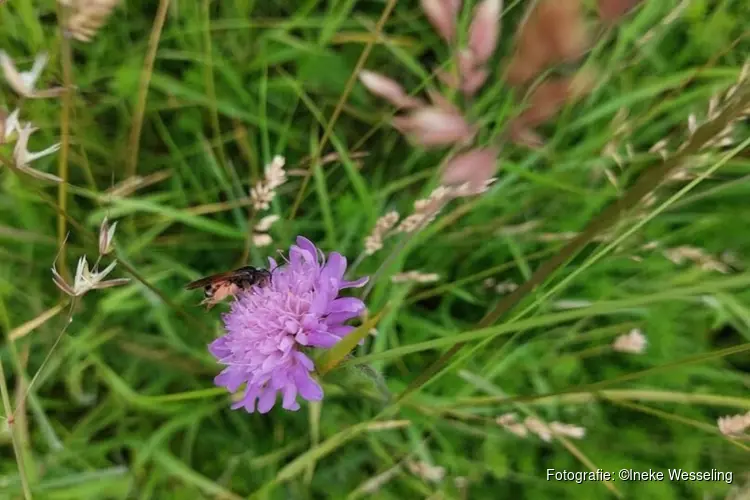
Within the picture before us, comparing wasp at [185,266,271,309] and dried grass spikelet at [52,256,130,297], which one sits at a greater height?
dried grass spikelet at [52,256,130,297]

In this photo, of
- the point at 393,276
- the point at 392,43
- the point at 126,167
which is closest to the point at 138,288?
the point at 126,167

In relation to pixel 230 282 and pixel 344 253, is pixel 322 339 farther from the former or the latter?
pixel 344 253

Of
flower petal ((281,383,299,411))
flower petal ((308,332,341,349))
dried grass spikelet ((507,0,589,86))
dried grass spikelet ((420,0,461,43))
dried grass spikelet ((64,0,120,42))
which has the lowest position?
flower petal ((281,383,299,411))

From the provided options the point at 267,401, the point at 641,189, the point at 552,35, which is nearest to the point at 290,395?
the point at 267,401

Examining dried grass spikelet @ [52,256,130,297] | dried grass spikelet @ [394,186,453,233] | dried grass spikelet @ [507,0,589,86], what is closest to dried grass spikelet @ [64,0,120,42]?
dried grass spikelet @ [52,256,130,297]

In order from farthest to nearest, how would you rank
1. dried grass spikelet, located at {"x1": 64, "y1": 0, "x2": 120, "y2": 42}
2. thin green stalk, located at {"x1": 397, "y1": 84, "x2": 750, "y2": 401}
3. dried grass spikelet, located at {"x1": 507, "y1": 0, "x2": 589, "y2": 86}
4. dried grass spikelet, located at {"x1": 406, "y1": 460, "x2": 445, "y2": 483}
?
dried grass spikelet, located at {"x1": 406, "y1": 460, "x2": 445, "y2": 483} < dried grass spikelet, located at {"x1": 64, "y1": 0, "x2": 120, "y2": 42} < thin green stalk, located at {"x1": 397, "y1": 84, "x2": 750, "y2": 401} < dried grass spikelet, located at {"x1": 507, "y1": 0, "x2": 589, "y2": 86}

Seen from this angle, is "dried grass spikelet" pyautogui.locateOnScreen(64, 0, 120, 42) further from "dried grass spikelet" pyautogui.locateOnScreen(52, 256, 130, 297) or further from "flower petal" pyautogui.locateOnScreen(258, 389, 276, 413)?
"flower petal" pyautogui.locateOnScreen(258, 389, 276, 413)
